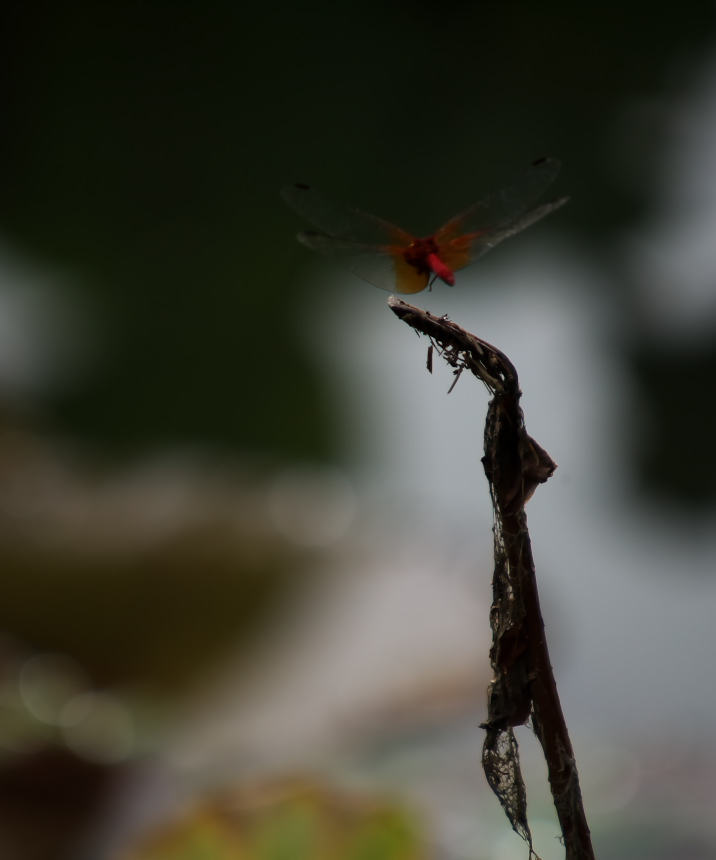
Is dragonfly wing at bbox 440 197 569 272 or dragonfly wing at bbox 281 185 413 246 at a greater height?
dragonfly wing at bbox 281 185 413 246

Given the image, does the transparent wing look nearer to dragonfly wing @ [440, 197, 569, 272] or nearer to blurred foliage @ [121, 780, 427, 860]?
dragonfly wing @ [440, 197, 569, 272]

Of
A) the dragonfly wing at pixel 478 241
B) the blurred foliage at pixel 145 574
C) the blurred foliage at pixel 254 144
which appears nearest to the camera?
the dragonfly wing at pixel 478 241

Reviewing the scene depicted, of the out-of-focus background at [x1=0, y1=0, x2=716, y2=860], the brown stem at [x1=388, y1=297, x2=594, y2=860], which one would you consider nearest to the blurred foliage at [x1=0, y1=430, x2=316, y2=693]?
the out-of-focus background at [x1=0, y1=0, x2=716, y2=860]

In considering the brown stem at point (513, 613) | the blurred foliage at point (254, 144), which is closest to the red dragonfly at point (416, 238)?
the brown stem at point (513, 613)

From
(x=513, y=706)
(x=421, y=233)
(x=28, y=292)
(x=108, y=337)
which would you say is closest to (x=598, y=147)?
(x=421, y=233)

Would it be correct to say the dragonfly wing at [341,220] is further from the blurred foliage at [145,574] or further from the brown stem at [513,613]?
the blurred foliage at [145,574]

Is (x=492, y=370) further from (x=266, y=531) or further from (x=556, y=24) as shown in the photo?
(x=556, y=24)
